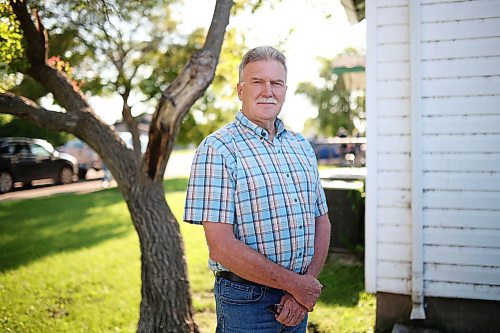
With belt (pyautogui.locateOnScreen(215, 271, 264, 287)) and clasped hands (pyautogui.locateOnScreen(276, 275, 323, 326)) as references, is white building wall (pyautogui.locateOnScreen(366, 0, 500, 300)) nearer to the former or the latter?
clasped hands (pyautogui.locateOnScreen(276, 275, 323, 326))

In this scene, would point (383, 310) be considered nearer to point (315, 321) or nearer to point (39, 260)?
point (315, 321)

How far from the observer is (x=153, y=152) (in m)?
3.87

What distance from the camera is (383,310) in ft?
13.1

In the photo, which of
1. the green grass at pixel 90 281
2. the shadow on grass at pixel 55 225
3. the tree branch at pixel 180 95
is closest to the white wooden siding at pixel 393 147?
the green grass at pixel 90 281

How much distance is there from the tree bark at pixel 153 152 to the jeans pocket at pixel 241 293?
2.00 m

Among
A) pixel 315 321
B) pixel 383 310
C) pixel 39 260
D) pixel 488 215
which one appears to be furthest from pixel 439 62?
pixel 39 260

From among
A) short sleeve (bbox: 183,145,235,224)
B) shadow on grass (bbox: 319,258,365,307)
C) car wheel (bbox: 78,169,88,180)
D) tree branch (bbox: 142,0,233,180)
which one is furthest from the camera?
car wheel (bbox: 78,169,88,180)

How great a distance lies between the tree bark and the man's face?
5.77ft

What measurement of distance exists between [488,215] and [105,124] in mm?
3430

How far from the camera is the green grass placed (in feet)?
14.4

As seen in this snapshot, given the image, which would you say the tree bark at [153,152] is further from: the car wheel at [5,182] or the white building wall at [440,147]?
the car wheel at [5,182]

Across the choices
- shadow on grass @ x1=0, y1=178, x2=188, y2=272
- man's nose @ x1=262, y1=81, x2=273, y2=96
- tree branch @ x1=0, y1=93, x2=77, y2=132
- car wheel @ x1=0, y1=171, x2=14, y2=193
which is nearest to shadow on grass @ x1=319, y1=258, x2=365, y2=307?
tree branch @ x1=0, y1=93, x2=77, y2=132

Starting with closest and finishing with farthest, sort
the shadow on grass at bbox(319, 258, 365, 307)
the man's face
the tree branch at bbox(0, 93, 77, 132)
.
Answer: the man's face < the tree branch at bbox(0, 93, 77, 132) < the shadow on grass at bbox(319, 258, 365, 307)

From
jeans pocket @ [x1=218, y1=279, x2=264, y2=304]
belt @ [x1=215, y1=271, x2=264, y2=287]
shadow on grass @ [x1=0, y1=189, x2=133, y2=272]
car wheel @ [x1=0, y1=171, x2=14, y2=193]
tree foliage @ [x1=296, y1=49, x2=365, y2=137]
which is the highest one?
tree foliage @ [x1=296, y1=49, x2=365, y2=137]
